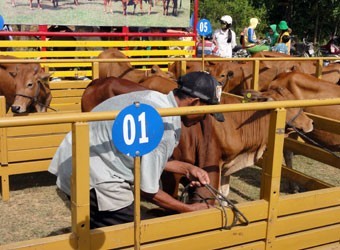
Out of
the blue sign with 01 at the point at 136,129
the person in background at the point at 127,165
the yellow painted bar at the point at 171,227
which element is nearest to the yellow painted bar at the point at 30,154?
the person in background at the point at 127,165

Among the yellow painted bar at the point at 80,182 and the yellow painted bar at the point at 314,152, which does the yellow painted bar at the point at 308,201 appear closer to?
the yellow painted bar at the point at 314,152

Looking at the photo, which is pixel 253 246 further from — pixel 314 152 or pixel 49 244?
pixel 314 152

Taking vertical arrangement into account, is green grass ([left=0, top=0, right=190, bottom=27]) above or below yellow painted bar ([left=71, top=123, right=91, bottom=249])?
above

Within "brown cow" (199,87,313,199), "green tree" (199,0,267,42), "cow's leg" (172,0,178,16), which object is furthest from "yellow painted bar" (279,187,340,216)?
"green tree" (199,0,267,42)

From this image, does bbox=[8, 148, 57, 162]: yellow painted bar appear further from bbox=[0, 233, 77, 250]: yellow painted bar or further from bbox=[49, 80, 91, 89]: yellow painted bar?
bbox=[0, 233, 77, 250]: yellow painted bar

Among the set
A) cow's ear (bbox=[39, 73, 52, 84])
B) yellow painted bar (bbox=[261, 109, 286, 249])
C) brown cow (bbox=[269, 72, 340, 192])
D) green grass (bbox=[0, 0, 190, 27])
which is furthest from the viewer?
green grass (bbox=[0, 0, 190, 27])

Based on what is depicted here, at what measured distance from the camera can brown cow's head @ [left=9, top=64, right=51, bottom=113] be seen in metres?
Answer: 6.93

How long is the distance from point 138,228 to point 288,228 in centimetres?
124

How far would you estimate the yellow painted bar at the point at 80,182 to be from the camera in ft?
8.25

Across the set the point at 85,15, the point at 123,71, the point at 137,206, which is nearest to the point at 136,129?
the point at 137,206

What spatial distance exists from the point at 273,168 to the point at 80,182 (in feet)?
4.34

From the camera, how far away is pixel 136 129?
96.3 inches

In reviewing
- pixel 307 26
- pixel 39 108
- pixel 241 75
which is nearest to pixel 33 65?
pixel 39 108

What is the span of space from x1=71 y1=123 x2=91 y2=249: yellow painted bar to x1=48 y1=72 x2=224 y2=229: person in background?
14.4 inches
